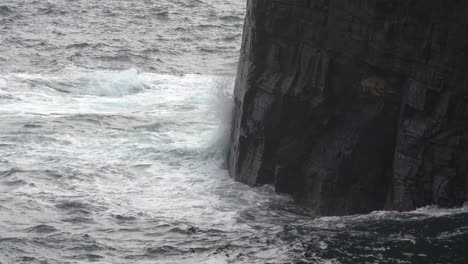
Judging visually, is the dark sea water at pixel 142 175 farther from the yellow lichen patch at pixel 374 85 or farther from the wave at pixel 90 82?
the yellow lichen patch at pixel 374 85

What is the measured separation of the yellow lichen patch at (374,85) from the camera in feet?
77.2

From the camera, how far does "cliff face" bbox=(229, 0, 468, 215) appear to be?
22156 millimetres

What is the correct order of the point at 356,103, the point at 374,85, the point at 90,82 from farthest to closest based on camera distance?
the point at 90,82 → the point at 356,103 → the point at 374,85

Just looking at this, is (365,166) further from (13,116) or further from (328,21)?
(13,116)

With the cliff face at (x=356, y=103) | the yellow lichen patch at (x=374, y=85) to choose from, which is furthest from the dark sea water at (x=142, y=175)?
the yellow lichen patch at (x=374, y=85)

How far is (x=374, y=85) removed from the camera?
23.7m

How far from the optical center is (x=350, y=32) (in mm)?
23953

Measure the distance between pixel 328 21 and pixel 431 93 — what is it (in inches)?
148

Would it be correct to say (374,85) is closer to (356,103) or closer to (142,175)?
(356,103)

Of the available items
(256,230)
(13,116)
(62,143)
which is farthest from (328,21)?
(13,116)

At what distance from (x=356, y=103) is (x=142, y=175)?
23.9 ft

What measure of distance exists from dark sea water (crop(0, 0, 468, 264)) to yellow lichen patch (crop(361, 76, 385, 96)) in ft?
10.1

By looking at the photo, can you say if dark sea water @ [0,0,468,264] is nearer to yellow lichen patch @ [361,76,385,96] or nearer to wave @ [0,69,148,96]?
wave @ [0,69,148,96]

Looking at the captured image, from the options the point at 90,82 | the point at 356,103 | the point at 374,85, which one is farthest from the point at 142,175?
the point at 90,82
